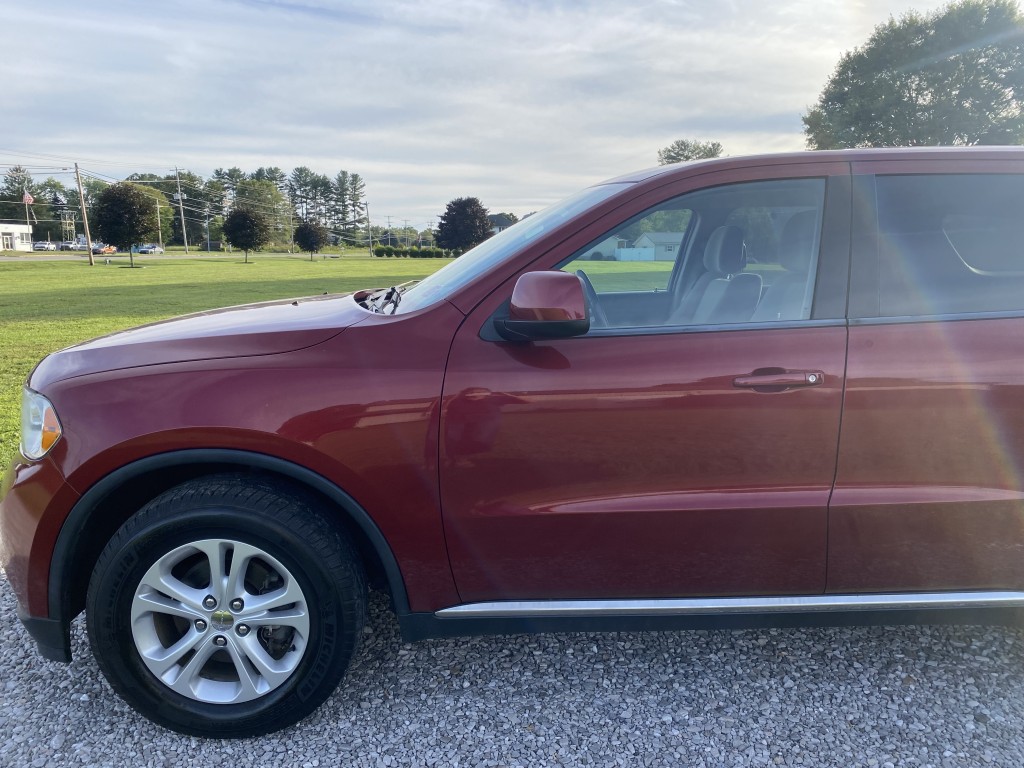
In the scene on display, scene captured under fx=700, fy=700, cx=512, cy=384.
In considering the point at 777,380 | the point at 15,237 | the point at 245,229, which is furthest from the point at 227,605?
the point at 15,237

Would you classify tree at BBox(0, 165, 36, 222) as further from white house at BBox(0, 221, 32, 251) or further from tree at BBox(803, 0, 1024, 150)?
tree at BBox(803, 0, 1024, 150)

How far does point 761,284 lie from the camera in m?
2.38

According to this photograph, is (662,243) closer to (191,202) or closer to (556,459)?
(556,459)

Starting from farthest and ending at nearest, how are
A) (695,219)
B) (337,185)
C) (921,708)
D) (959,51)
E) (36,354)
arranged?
(337,185)
(959,51)
(36,354)
(695,219)
(921,708)

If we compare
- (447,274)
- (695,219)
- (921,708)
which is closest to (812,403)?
(695,219)

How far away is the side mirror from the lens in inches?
78.7

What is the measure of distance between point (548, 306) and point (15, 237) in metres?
109

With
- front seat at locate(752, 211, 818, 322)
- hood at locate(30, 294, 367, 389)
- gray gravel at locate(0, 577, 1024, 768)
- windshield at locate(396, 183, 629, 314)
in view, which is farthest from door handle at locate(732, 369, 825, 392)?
hood at locate(30, 294, 367, 389)

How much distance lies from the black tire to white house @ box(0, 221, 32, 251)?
101734 millimetres

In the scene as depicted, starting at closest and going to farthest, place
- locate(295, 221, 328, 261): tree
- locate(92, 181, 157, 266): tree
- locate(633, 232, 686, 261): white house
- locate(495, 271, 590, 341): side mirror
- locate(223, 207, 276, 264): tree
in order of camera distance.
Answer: locate(495, 271, 590, 341): side mirror → locate(633, 232, 686, 261): white house → locate(92, 181, 157, 266): tree → locate(223, 207, 276, 264): tree → locate(295, 221, 328, 261): tree

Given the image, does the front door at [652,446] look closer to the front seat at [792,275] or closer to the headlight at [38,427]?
the front seat at [792,275]

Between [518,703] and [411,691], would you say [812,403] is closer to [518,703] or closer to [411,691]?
[518,703]

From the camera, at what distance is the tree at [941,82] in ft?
105

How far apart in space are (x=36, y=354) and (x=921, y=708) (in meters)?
10.1
